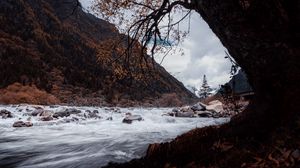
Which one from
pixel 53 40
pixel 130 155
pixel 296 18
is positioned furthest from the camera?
pixel 53 40

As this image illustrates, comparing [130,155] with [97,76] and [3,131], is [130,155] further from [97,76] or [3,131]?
[97,76]

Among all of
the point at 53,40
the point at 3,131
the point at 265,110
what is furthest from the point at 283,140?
the point at 53,40

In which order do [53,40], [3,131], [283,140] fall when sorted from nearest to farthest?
[283,140]
[3,131]
[53,40]

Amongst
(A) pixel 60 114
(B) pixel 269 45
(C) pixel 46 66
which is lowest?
(A) pixel 60 114

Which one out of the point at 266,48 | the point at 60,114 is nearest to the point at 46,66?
the point at 60,114

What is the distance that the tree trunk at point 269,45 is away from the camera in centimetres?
488

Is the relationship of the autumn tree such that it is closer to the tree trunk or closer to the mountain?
the tree trunk

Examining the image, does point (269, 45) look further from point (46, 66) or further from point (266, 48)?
point (46, 66)

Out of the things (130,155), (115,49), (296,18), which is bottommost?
(130,155)

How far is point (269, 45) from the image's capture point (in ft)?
16.2

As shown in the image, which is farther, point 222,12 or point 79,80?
point 79,80

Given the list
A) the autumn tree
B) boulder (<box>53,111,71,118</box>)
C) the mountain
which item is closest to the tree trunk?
the autumn tree

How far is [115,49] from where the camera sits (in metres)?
10.7

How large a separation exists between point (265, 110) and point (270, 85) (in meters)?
0.39
